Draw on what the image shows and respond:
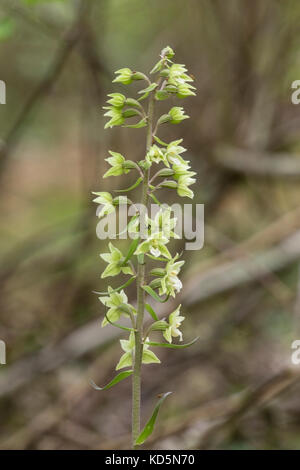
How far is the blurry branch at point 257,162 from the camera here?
5113 millimetres

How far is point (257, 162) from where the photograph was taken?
17.2 feet

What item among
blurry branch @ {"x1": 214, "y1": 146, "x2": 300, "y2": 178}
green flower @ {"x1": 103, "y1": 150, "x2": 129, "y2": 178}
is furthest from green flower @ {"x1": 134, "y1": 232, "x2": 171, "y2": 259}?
blurry branch @ {"x1": 214, "y1": 146, "x2": 300, "y2": 178}

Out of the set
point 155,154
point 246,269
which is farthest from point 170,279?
point 246,269

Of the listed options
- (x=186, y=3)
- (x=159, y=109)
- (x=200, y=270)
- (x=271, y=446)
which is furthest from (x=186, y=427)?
(x=186, y=3)

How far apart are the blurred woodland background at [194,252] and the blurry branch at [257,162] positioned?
0.04 ft

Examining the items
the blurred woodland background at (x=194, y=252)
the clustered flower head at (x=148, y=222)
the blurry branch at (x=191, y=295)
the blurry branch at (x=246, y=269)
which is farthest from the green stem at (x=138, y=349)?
the blurry branch at (x=246, y=269)

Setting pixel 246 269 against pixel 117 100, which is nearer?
pixel 117 100

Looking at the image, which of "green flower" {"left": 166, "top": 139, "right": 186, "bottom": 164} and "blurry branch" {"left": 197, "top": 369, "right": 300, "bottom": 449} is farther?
"blurry branch" {"left": 197, "top": 369, "right": 300, "bottom": 449}

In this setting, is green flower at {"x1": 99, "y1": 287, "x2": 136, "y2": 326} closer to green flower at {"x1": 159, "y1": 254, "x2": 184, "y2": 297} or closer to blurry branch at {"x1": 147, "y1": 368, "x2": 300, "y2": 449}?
green flower at {"x1": 159, "y1": 254, "x2": 184, "y2": 297}

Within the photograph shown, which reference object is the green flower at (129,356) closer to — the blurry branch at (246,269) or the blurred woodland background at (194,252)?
the blurred woodland background at (194,252)

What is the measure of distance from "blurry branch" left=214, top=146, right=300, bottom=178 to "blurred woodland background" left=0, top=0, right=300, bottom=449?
11 mm

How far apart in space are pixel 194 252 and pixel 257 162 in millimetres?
1077

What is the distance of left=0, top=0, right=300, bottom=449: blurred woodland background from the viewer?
4.42m

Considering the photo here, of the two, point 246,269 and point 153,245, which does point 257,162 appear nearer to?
point 246,269
